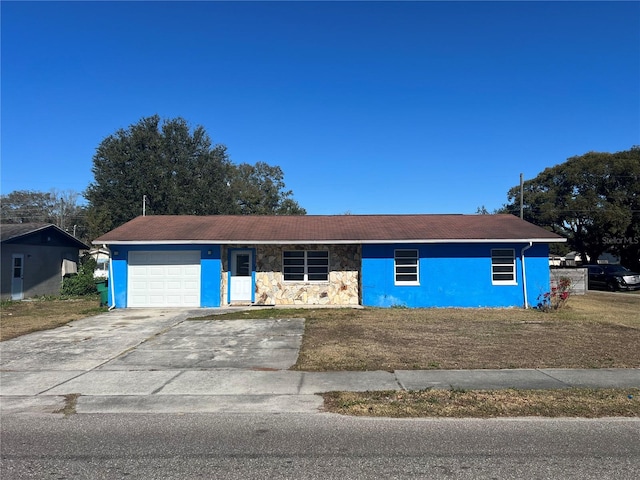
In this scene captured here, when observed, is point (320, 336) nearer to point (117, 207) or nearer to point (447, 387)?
point (447, 387)

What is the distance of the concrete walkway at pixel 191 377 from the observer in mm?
6484

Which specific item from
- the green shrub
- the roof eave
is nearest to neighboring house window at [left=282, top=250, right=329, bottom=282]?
the roof eave

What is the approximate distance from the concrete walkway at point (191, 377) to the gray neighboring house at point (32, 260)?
1213 cm

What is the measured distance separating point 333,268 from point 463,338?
7748 millimetres

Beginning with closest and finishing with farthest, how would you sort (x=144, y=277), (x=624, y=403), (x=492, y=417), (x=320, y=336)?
(x=492, y=417), (x=624, y=403), (x=320, y=336), (x=144, y=277)

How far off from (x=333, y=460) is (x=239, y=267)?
14.1 meters

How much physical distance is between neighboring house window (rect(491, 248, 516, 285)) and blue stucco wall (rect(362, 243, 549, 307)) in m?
0.25

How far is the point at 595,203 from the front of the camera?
3775cm

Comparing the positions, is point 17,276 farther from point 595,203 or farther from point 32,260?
point 595,203

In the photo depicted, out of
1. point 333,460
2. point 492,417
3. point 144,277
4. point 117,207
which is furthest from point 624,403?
point 117,207

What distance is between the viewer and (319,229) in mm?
18906

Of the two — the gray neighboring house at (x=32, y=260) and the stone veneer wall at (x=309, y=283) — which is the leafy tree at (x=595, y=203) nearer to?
the stone veneer wall at (x=309, y=283)

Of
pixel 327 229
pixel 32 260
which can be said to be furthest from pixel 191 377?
pixel 32 260

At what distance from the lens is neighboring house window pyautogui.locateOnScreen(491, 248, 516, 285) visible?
17.6 m
